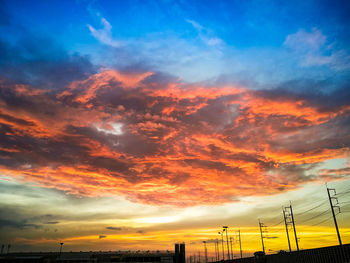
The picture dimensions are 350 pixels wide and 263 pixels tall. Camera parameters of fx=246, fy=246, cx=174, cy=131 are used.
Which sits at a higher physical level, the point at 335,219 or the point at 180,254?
the point at 335,219

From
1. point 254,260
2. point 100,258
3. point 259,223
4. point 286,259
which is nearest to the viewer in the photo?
point 286,259

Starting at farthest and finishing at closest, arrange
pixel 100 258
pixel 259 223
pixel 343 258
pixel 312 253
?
pixel 259 223 → pixel 100 258 → pixel 312 253 → pixel 343 258

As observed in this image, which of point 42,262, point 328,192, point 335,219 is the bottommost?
point 42,262

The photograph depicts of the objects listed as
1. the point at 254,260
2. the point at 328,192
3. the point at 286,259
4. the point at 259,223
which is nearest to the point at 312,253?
the point at 286,259

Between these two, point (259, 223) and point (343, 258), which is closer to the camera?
point (343, 258)

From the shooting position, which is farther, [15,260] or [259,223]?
[259,223]

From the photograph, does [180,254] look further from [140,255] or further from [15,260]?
[15,260]

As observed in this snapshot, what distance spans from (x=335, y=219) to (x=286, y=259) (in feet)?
85.9

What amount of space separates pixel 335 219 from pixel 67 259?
90380 mm

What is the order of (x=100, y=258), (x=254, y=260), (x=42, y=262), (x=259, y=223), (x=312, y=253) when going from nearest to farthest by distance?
1. (x=312, y=253)
2. (x=254, y=260)
3. (x=42, y=262)
4. (x=100, y=258)
5. (x=259, y=223)

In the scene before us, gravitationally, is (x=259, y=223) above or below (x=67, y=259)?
above

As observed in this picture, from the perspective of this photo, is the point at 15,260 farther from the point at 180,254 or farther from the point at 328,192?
the point at 328,192

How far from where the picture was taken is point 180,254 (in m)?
67.8

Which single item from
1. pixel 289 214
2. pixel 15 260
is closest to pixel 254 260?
pixel 289 214
